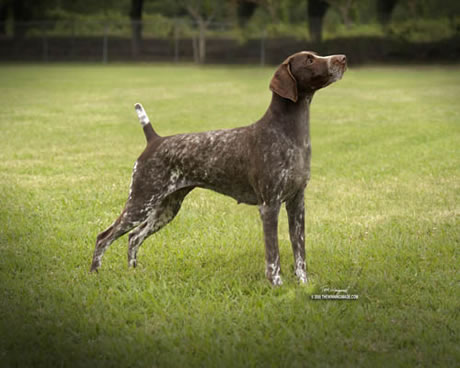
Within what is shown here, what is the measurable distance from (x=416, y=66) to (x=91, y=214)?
3158cm

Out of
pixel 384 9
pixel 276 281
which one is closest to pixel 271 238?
pixel 276 281

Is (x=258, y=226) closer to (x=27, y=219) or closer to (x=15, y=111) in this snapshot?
(x=27, y=219)

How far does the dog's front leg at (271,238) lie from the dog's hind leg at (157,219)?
0.84 metres

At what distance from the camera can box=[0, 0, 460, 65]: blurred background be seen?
36406mm

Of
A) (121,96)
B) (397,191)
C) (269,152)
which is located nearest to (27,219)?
(269,152)

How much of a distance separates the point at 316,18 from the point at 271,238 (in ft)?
124

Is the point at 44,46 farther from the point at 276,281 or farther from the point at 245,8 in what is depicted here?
the point at 276,281

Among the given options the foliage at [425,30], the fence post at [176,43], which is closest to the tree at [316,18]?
the foliage at [425,30]

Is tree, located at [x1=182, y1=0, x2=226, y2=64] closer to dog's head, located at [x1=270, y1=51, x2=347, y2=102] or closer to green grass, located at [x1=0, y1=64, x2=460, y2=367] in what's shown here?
green grass, located at [x1=0, y1=64, x2=460, y2=367]

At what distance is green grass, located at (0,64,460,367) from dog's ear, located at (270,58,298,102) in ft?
4.83

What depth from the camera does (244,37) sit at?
1566 inches

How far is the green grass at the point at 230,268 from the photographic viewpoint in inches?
153

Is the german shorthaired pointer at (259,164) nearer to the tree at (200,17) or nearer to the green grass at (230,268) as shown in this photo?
the green grass at (230,268)

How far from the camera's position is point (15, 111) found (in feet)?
55.3
